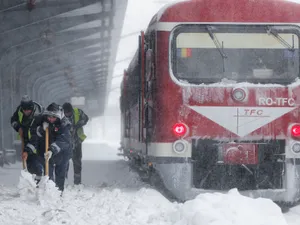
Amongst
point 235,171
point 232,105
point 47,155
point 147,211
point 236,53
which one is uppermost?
point 236,53

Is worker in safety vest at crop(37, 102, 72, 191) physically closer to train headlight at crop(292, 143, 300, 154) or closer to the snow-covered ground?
the snow-covered ground

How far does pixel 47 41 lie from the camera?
2042 centimetres

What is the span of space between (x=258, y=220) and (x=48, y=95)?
30035 mm

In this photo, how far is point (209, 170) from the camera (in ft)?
30.5

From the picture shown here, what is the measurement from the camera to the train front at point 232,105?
9.17 metres

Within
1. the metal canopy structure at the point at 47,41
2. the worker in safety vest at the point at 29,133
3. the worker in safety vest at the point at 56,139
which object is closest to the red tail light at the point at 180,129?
the worker in safety vest at the point at 56,139

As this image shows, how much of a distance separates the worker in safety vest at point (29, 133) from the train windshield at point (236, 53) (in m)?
2.17

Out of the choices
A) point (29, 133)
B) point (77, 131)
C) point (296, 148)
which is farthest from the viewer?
point (77, 131)

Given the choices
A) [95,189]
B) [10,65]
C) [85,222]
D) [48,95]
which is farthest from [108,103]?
[85,222]

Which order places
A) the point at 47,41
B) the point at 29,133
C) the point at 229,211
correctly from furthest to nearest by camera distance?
1. the point at 47,41
2. the point at 29,133
3. the point at 229,211

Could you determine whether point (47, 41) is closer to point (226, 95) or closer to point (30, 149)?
point (30, 149)

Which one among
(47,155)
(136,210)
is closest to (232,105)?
(136,210)

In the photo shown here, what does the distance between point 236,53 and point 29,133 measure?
10.3 ft

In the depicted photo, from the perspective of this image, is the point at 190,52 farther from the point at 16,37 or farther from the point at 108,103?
the point at 108,103
